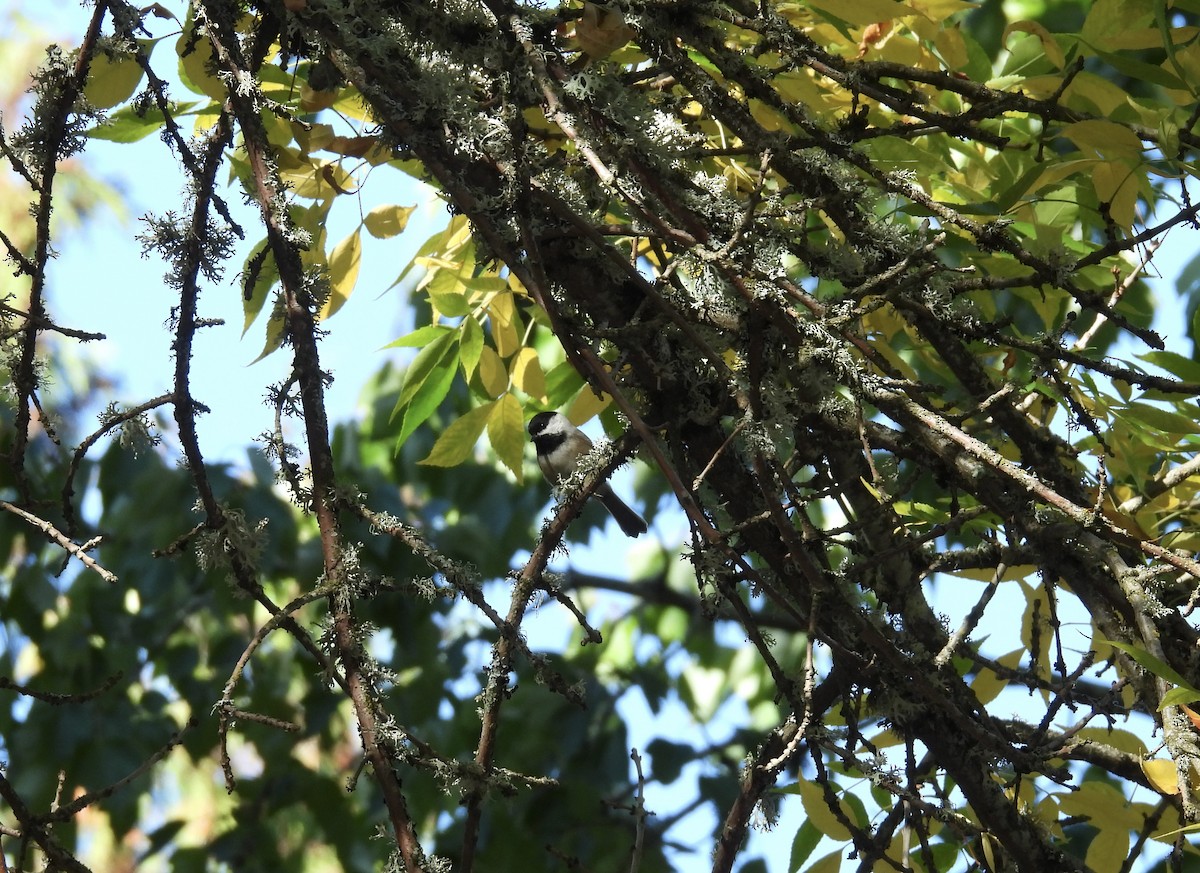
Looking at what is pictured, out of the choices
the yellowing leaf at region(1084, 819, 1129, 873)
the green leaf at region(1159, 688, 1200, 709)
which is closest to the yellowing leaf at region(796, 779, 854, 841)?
the yellowing leaf at region(1084, 819, 1129, 873)

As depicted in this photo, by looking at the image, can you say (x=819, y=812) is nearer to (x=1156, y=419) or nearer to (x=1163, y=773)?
(x=1163, y=773)

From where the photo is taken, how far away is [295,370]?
3.92ft

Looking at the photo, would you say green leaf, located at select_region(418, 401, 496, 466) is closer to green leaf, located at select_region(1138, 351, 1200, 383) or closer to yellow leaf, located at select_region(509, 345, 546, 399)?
yellow leaf, located at select_region(509, 345, 546, 399)

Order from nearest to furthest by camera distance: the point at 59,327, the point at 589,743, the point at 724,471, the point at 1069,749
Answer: the point at 59,327 → the point at 724,471 → the point at 1069,749 → the point at 589,743

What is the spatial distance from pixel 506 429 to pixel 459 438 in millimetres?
73

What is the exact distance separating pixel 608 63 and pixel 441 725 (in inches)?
113

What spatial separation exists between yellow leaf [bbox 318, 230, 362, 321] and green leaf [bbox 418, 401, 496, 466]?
0.85ft

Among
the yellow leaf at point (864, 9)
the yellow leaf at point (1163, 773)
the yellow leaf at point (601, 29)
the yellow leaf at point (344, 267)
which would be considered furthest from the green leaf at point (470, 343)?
the yellow leaf at point (1163, 773)

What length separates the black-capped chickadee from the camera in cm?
400

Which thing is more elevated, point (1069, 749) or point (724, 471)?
point (724, 471)

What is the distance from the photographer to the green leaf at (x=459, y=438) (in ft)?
5.67

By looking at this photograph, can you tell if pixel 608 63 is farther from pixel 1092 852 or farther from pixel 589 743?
pixel 589 743

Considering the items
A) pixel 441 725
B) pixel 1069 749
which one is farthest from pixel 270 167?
pixel 441 725

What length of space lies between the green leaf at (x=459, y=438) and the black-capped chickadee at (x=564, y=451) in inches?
84.8
